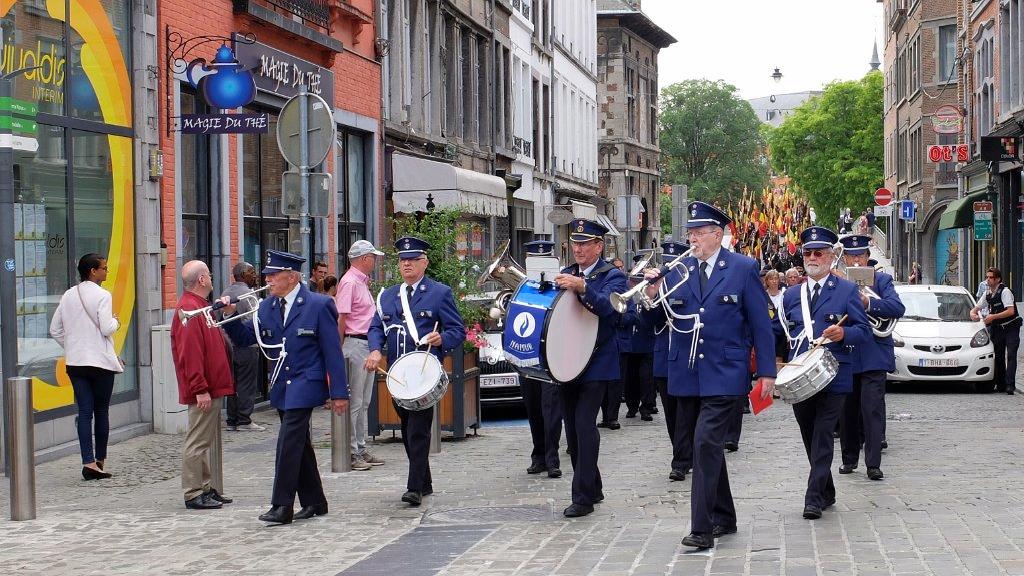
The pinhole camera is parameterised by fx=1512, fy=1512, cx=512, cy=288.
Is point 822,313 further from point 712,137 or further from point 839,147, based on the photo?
point 712,137

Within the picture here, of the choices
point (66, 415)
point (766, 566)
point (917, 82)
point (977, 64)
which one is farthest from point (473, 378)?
point (917, 82)

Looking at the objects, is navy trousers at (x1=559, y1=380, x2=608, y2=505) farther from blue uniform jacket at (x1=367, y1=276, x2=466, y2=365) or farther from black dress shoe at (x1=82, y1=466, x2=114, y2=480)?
black dress shoe at (x1=82, y1=466, x2=114, y2=480)

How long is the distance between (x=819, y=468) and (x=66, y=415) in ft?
24.0

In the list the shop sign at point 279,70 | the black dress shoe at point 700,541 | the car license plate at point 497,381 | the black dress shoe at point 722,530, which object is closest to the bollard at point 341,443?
the black dress shoe at point 722,530

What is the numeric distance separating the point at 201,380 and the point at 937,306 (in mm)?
14538

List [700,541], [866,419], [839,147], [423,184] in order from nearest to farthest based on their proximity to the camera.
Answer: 1. [700,541]
2. [866,419]
3. [423,184]
4. [839,147]

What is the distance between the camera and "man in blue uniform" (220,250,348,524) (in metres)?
9.84

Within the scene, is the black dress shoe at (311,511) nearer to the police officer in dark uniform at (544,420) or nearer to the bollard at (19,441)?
the bollard at (19,441)

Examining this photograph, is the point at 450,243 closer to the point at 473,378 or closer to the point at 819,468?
the point at 473,378

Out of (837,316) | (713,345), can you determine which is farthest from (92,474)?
(837,316)

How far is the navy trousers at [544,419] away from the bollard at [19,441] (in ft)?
12.9

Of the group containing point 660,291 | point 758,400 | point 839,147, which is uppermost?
point 839,147

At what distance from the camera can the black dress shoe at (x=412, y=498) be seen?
34.3 ft

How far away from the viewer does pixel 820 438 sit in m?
9.74
